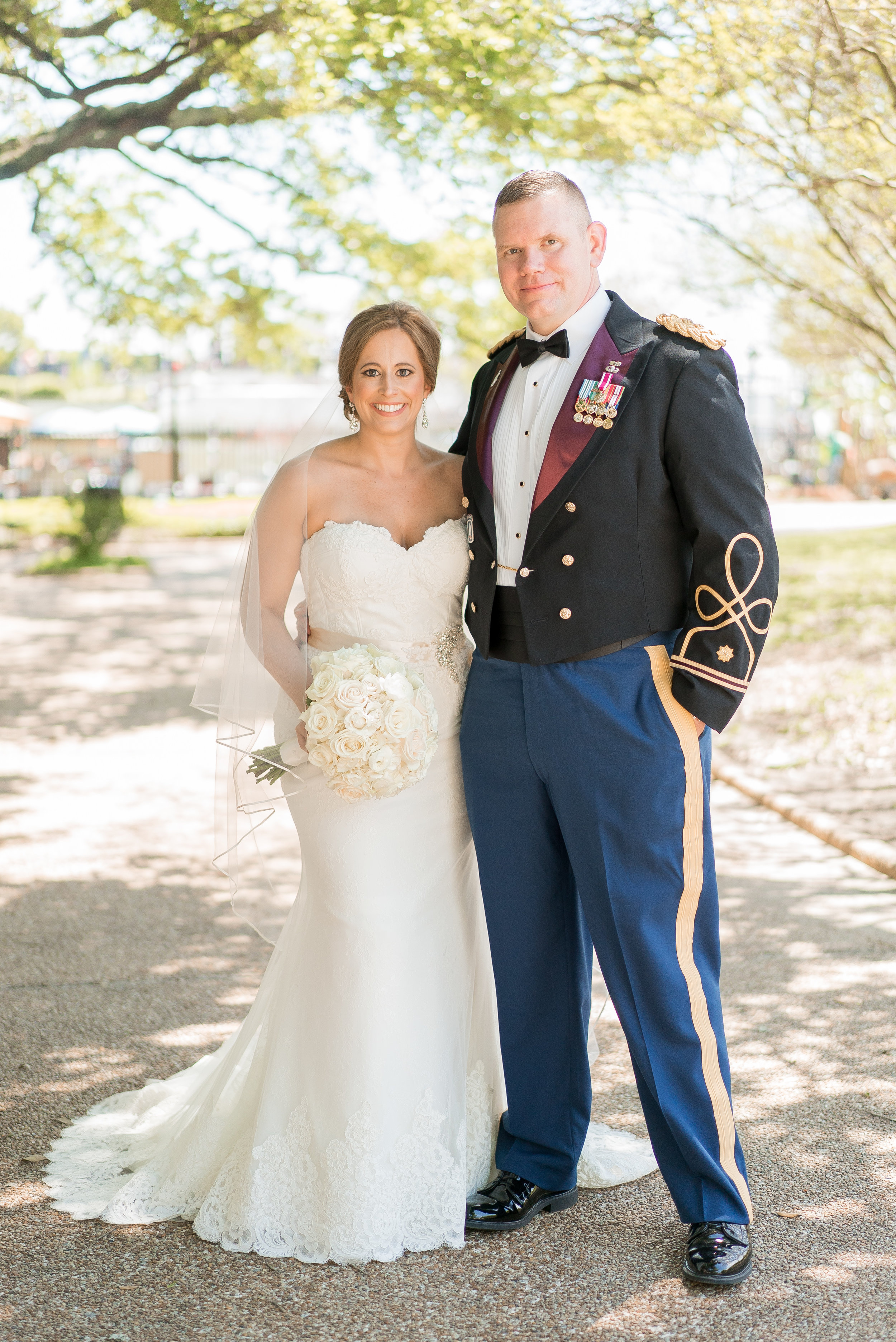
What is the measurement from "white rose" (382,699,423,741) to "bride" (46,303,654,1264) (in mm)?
255

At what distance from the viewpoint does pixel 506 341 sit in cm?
334

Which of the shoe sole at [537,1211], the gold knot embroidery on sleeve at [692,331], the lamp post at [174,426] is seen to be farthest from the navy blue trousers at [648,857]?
the lamp post at [174,426]

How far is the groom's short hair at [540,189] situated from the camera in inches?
114

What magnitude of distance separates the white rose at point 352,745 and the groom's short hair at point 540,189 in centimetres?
122

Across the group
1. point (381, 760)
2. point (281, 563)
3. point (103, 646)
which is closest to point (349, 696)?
point (381, 760)

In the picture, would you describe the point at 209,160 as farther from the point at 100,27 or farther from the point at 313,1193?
the point at 313,1193

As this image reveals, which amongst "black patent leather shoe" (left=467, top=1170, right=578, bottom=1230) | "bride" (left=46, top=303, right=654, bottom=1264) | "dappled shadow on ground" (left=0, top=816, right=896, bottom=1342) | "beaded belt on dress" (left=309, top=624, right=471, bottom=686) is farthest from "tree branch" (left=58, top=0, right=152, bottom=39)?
"black patent leather shoe" (left=467, top=1170, right=578, bottom=1230)

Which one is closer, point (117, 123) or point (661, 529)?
point (661, 529)

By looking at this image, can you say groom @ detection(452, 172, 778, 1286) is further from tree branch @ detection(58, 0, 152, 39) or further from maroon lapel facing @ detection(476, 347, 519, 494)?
tree branch @ detection(58, 0, 152, 39)

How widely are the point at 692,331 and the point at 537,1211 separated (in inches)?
84.9

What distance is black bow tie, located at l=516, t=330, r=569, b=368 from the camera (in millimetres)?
2963

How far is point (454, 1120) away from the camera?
309 cm

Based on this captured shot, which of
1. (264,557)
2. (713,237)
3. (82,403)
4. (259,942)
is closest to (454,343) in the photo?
(713,237)

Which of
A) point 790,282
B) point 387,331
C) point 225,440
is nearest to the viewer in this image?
point 387,331
